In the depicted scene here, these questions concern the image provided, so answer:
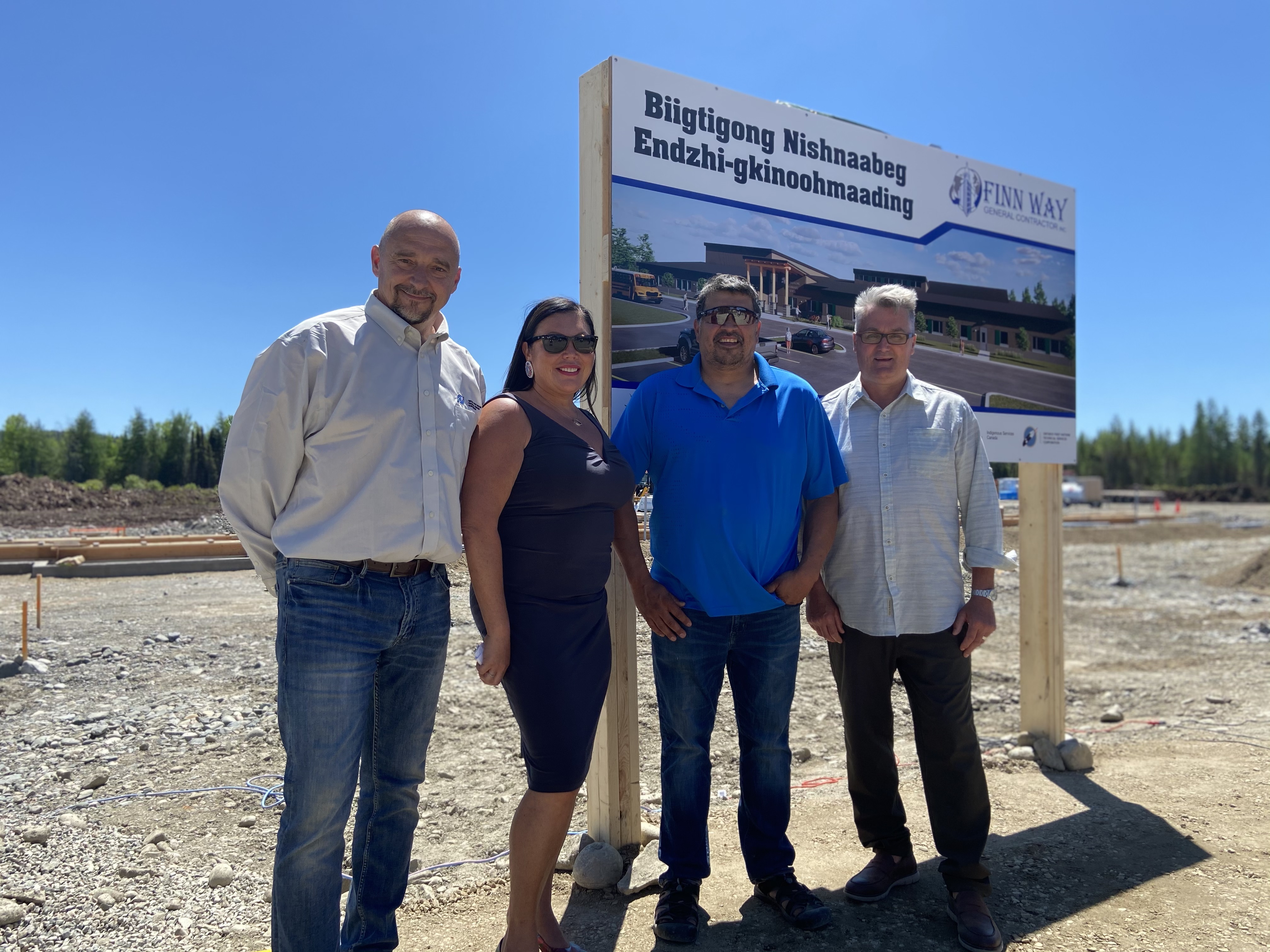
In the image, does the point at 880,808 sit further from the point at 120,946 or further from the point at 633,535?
the point at 120,946

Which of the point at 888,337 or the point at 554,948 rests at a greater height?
the point at 888,337

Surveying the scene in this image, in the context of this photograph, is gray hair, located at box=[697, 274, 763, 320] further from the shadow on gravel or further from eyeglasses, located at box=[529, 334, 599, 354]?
the shadow on gravel

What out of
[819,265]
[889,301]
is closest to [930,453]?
[889,301]

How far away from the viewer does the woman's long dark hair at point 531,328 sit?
2553mm

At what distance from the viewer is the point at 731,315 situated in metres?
2.88

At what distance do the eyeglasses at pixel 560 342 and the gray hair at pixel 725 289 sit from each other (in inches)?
23.8

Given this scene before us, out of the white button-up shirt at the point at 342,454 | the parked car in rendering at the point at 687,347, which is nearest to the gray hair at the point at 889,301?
the parked car in rendering at the point at 687,347

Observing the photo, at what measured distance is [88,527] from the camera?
26.3m

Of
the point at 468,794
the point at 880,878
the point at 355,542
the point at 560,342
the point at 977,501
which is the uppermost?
the point at 560,342

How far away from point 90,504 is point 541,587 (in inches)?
1433

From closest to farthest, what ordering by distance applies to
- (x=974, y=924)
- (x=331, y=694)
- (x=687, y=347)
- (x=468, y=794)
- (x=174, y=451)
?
(x=331, y=694) → (x=974, y=924) → (x=687, y=347) → (x=468, y=794) → (x=174, y=451)

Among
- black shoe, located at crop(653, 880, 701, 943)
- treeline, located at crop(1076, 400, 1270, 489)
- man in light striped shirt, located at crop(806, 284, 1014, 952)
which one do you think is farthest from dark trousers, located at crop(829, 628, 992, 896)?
treeline, located at crop(1076, 400, 1270, 489)

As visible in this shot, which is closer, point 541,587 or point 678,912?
point 541,587

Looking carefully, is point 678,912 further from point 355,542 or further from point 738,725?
point 355,542
